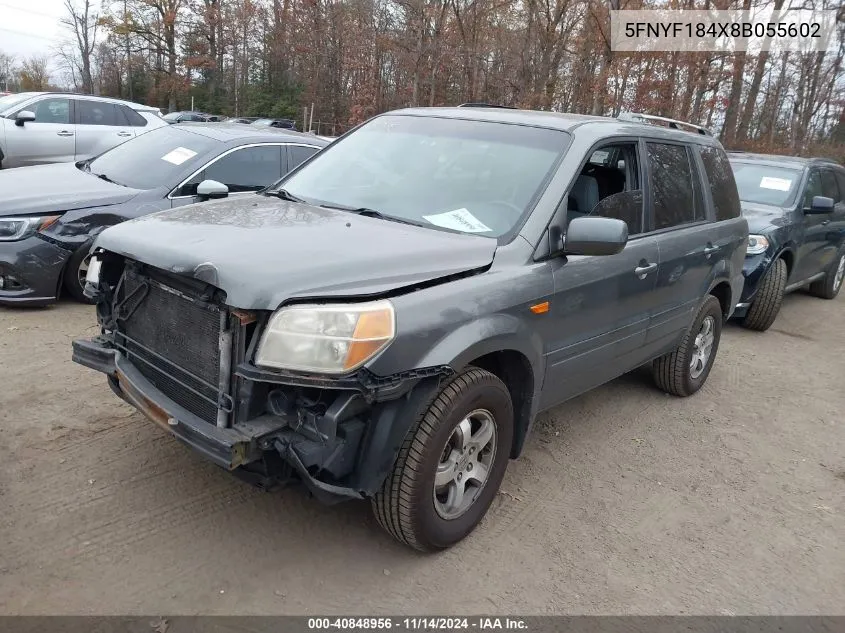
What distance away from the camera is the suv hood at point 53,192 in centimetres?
539

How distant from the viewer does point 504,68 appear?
2367cm

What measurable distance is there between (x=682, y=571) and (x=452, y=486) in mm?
1143

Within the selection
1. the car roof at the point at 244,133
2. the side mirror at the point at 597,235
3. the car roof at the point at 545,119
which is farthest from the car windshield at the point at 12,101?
the side mirror at the point at 597,235

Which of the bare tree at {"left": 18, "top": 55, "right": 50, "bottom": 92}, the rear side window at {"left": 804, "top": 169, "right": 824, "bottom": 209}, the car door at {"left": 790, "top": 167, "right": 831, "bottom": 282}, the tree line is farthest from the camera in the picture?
the bare tree at {"left": 18, "top": 55, "right": 50, "bottom": 92}

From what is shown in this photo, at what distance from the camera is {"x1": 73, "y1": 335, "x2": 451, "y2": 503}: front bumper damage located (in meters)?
2.49

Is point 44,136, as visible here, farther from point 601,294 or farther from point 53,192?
point 601,294

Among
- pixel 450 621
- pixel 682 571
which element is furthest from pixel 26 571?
pixel 682 571

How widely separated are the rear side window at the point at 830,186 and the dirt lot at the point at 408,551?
494 centimetres

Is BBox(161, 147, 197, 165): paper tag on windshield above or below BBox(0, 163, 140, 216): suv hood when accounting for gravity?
above

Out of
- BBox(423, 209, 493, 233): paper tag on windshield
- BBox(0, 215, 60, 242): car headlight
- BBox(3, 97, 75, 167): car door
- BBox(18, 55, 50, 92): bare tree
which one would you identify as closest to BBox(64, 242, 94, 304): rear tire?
BBox(0, 215, 60, 242): car headlight

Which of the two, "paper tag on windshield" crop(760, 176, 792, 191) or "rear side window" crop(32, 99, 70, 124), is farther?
"rear side window" crop(32, 99, 70, 124)

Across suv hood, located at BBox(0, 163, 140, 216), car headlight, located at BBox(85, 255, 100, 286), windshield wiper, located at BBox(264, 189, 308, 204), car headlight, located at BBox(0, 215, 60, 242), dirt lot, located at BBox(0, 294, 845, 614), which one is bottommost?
dirt lot, located at BBox(0, 294, 845, 614)

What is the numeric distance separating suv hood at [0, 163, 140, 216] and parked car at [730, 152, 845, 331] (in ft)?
20.0

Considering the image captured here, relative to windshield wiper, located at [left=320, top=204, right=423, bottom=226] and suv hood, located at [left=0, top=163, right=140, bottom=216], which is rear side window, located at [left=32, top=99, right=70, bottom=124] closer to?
suv hood, located at [left=0, top=163, right=140, bottom=216]
